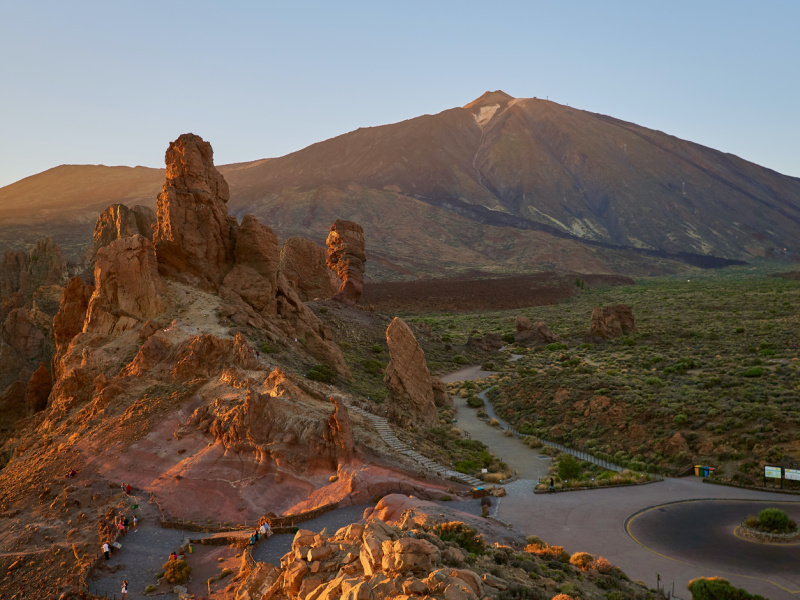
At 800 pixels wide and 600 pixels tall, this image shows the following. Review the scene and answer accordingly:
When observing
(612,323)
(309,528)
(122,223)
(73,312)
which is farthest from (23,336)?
(612,323)

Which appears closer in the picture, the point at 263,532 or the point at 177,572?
the point at 177,572

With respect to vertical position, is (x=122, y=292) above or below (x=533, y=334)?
above

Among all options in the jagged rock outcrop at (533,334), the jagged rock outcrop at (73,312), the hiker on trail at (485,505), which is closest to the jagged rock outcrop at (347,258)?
the jagged rock outcrop at (533,334)

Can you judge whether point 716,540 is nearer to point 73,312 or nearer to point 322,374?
point 322,374

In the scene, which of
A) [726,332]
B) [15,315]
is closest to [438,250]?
[726,332]

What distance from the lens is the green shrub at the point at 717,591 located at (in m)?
16.3

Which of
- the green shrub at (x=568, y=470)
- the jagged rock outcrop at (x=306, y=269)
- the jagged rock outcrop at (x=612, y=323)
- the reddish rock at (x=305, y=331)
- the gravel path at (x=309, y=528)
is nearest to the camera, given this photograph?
the gravel path at (x=309, y=528)

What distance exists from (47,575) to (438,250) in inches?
7001

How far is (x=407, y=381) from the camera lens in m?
37.2

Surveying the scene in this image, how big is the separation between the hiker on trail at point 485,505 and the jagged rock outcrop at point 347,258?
47094 millimetres

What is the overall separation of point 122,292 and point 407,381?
16.6m

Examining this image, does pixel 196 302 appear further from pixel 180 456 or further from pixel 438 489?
pixel 438 489

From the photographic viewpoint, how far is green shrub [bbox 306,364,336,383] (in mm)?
37156

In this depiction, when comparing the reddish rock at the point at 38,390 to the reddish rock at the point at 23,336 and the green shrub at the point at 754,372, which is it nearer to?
the reddish rock at the point at 23,336
